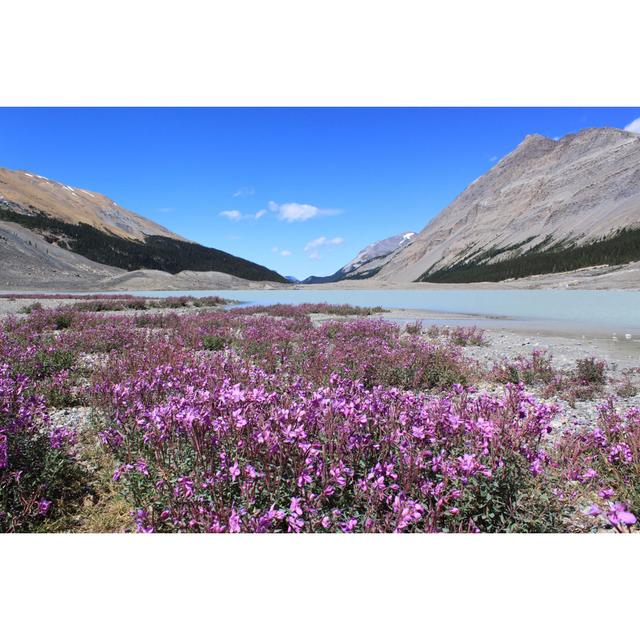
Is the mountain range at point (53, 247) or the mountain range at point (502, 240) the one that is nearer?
the mountain range at point (53, 247)

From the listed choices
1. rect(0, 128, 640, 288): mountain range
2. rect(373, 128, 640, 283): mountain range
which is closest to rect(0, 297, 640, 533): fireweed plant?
rect(0, 128, 640, 288): mountain range

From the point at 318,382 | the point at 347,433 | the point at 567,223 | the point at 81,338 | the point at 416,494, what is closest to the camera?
the point at 416,494

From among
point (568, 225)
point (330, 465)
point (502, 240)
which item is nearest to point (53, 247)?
point (330, 465)

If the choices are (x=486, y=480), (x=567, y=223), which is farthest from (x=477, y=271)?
(x=486, y=480)

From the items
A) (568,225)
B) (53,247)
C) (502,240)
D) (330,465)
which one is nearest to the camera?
(330,465)

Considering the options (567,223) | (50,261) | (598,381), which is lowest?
(598,381)

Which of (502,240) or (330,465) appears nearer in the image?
(330,465)

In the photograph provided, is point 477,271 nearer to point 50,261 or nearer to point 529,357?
point 50,261

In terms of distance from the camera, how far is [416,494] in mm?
2867

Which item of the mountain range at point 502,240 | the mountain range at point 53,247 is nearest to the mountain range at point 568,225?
the mountain range at point 502,240

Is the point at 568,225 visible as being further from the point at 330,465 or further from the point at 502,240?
the point at 330,465

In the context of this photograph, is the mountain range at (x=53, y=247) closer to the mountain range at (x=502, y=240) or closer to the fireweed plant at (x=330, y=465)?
the mountain range at (x=502, y=240)

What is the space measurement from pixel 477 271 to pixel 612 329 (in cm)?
14270

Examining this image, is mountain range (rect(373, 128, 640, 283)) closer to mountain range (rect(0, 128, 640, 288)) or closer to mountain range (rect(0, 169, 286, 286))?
mountain range (rect(0, 128, 640, 288))
